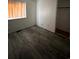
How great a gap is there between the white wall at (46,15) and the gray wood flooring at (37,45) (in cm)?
5

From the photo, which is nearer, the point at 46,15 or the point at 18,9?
the point at 18,9

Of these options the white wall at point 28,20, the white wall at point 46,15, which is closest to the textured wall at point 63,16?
the white wall at point 46,15

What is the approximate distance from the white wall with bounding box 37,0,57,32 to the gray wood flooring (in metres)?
0.05

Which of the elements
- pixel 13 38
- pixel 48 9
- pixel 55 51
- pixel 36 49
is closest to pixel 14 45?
pixel 13 38

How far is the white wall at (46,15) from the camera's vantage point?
0.81 metres

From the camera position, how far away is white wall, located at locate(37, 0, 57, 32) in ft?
2.67

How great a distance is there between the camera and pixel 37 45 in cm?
76

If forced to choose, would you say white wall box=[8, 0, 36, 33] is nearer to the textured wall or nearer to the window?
the window

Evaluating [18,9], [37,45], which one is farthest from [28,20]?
[37,45]

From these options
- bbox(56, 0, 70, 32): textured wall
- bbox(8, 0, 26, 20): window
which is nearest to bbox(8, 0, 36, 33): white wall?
bbox(8, 0, 26, 20): window

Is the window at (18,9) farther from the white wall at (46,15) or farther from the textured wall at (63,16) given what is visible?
the textured wall at (63,16)

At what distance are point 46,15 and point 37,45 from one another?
0.30 meters

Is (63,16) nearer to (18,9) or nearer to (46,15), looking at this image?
(46,15)
